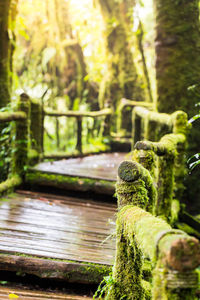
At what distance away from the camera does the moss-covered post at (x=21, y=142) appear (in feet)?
17.7

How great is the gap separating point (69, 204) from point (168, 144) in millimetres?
1942

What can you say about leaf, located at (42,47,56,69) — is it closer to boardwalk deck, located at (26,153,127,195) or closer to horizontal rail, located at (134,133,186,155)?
boardwalk deck, located at (26,153,127,195)

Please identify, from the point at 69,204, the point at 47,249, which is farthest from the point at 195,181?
the point at 47,249

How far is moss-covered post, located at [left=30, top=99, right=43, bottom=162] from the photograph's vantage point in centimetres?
621

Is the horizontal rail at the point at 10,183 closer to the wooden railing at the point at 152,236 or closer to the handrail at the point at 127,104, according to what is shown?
the wooden railing at the point at 152,236

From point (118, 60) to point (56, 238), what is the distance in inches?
322

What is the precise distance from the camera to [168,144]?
3586 mm

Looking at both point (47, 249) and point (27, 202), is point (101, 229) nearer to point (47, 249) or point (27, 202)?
point (47, 249)

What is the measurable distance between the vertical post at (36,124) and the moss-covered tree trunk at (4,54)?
0.47 m

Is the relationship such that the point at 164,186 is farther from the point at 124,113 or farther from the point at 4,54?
the point at 124,113

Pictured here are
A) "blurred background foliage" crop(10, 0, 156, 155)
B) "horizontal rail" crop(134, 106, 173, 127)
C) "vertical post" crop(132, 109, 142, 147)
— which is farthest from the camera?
"blurred background foliage" crop(10, 0, 156, 155)

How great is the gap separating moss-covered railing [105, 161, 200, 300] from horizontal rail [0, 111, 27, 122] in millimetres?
2723

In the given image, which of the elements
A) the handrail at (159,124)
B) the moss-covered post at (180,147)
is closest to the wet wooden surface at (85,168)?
the handrail at (159,124)

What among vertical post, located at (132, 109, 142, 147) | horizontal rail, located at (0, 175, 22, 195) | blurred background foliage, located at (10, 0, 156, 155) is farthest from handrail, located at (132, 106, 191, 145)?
blurred background foliage, located at (10, 0, 156, 155)
